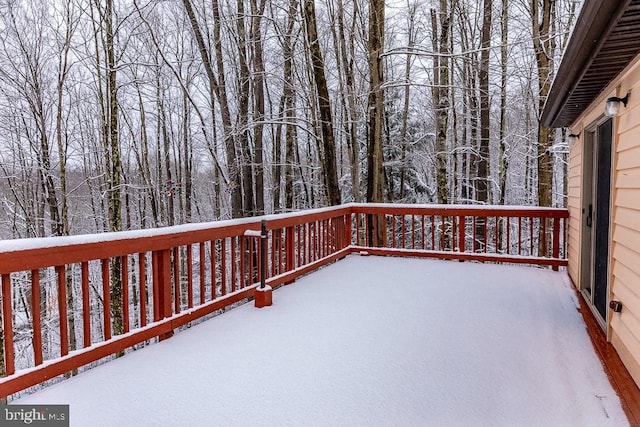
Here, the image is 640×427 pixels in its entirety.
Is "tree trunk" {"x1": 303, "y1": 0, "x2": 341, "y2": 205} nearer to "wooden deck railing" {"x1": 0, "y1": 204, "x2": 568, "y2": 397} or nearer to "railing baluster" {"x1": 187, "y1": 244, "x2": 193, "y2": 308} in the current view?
"wooden deck railing" {"x1": 0, "y1": 204, "x2": 568, "y2": 397}

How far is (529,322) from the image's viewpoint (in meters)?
3.58

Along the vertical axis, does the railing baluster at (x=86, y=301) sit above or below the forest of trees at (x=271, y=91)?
below

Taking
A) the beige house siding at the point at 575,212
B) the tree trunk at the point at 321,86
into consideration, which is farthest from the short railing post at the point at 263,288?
the tree trunk at the point at 321,86

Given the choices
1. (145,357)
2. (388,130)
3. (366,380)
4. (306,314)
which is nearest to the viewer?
(366,380)

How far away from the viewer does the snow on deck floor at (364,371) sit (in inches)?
84.1

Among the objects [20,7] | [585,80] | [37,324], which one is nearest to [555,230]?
[585,80]

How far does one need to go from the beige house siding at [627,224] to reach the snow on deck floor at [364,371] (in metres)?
0.27

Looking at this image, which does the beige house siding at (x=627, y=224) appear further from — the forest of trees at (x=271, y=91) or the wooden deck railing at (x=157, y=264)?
the forest of trees at (x=271, y=91)

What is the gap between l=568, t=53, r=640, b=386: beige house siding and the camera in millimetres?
2420

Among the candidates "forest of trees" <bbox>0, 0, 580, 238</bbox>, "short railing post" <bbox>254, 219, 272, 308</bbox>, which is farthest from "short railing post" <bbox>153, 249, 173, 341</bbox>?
"forest of trees" <bbox>0, 0, 580, 238</bbox>

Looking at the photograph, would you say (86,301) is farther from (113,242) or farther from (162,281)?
(162,281)

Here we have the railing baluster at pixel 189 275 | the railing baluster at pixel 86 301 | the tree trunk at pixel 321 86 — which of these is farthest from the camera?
the tree trunk at pixel 321 86

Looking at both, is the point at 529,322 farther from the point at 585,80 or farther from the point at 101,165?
the point at 101,165

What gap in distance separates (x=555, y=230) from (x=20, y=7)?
477 inches
